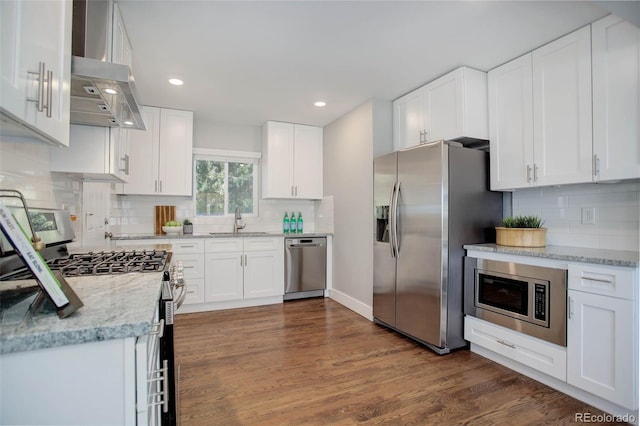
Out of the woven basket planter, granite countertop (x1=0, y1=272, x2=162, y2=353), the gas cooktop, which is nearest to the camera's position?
granite countertop (x1=0, y1=272, x2=162, y2=353)

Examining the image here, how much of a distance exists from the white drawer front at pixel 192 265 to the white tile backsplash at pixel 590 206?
3351mm

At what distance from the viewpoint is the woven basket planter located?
251 centimetres

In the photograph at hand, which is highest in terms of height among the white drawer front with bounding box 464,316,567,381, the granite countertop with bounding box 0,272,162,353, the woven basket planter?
the woven basket planter

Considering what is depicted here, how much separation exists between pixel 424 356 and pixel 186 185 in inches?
127

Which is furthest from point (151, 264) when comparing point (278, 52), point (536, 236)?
point (536, 236)

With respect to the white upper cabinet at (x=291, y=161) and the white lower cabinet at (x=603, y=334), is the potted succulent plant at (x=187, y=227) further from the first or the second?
the white lower cabinet at (x=603, y=334)

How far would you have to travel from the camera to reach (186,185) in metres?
4.05

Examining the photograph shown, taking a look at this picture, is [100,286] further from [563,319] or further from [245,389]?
[563,319]

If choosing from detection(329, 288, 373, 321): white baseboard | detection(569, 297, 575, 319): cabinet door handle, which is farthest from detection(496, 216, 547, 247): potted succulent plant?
detection(329, 288, 373, 321): white baseboard

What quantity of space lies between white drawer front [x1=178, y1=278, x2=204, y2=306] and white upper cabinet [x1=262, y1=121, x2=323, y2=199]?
1430 millimetres

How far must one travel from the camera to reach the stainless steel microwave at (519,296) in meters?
2.10

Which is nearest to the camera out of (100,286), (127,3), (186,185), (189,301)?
(100,286)

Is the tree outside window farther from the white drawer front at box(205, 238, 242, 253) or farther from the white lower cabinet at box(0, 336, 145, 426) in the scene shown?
the white lower cabinet at box(0, 336, 145, 426)

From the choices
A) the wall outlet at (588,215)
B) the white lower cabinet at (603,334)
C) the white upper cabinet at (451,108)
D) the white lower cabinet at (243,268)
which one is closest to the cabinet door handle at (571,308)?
the white lower cabinet at (603,334)
